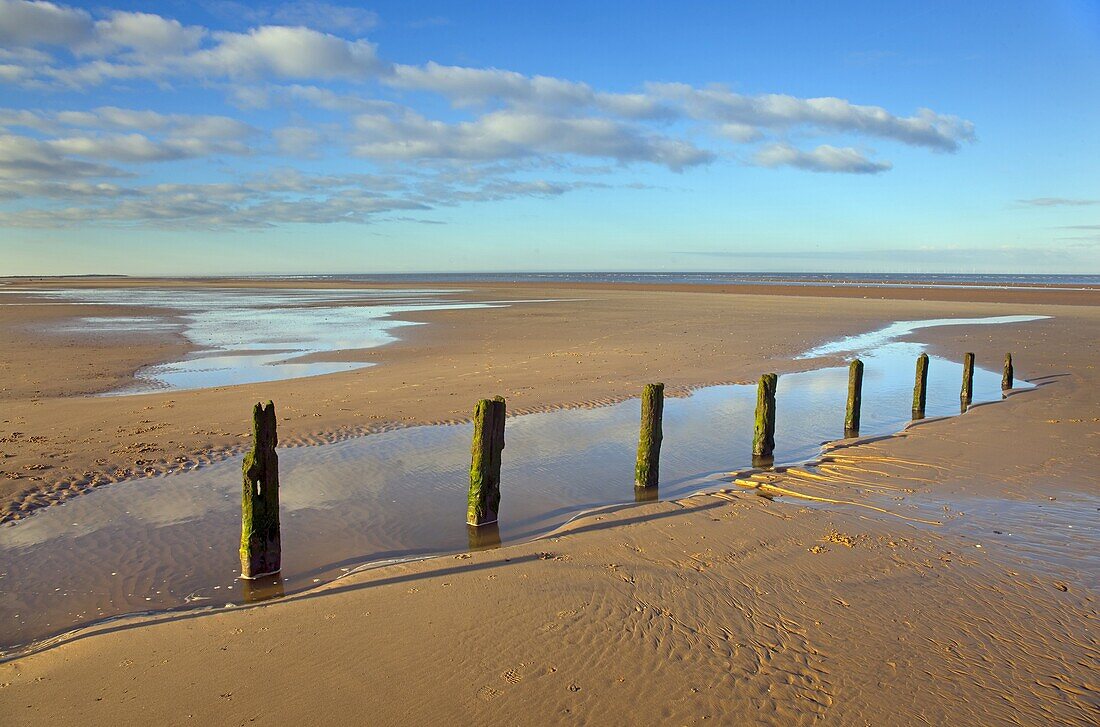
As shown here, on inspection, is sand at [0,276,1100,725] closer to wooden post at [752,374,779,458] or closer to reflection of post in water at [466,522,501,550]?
reflection of post in water at [466,522,501,550]

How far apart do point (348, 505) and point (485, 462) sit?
7.41ft

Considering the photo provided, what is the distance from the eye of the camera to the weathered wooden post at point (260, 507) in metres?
7.23

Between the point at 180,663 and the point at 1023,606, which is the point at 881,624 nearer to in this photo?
the point at 1023,606

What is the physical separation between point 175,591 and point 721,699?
5312mm

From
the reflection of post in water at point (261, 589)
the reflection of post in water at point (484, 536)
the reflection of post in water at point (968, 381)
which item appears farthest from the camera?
the reflection of post in water at point (968, 381)

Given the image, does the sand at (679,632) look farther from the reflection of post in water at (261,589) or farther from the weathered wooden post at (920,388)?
the weathered wooden post at (920,388)

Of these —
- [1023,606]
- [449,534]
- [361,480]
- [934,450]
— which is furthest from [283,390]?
[1023,606]

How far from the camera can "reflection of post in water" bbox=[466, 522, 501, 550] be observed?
8.16 m

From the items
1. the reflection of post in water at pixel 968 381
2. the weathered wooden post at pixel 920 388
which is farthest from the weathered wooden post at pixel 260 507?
the reflection of post in water at pixel 968 381

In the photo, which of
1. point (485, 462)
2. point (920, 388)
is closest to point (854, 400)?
point (920, 388)

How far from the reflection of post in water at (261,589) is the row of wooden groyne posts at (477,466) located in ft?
0.37

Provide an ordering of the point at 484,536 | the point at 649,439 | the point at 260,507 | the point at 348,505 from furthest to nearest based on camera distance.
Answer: the point at 649,439, the point at 348,505, the point at 484,536, the point at 260,507

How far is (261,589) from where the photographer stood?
7.03 metres

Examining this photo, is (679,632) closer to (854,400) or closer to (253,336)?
(854,400)
